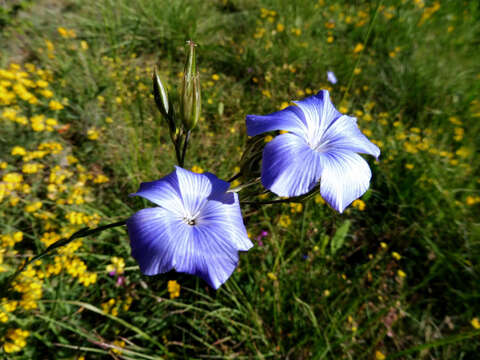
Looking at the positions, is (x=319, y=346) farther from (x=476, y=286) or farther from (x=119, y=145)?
(x=119, y=145)

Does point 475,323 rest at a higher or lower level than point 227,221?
lower

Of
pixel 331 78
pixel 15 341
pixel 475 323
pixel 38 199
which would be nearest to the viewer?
pixel 15 341

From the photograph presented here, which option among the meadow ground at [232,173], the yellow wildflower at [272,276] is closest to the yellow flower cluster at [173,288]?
the meadow ground at [232,173]

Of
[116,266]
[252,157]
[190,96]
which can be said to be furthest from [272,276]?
[190,96]

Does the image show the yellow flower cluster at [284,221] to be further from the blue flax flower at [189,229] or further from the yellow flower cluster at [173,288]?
the blue flax flower at [189,229]

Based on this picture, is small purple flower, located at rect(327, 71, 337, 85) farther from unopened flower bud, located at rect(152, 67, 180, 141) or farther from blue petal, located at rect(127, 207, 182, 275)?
blue petal, located at rect(127, 207, 182, 275)

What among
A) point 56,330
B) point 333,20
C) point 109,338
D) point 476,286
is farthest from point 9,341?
point 333,20

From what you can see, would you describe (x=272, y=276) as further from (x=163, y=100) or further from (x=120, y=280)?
(x=163, y=100)
